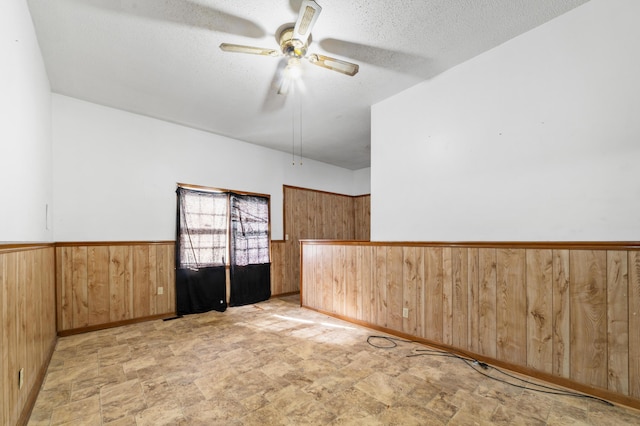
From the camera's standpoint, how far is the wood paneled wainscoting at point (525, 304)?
1.86m

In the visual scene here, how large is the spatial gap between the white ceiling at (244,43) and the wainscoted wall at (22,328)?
182 centimetres

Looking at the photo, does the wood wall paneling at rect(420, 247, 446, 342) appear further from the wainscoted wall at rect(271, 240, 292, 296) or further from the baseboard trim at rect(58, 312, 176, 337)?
the baseboard trim at rect(58, 312, 176, 337)

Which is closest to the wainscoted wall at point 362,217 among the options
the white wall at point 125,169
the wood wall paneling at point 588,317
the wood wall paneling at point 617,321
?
the white wall at point 125,169

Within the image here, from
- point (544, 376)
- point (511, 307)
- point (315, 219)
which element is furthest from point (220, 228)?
point (544, 376)

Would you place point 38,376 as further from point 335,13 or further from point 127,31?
point 335,13

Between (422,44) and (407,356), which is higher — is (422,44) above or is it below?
above

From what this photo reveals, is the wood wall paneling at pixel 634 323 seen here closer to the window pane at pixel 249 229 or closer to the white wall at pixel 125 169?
the window pane at pixel 249 229

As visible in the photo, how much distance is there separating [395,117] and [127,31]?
2.77 metres

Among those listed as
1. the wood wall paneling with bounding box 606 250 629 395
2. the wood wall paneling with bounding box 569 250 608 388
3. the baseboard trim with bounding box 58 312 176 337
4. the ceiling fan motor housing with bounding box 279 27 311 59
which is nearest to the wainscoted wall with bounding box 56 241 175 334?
the baseboard trim with bounding box 58 312 176 337

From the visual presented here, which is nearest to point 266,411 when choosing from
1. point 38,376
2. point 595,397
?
point 38,376

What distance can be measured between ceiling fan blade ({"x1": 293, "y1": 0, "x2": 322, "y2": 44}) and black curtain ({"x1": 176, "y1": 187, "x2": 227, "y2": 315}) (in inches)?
119

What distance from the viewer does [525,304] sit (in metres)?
2.24

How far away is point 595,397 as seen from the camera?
190 centimetres

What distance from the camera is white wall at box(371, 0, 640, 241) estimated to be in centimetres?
193
